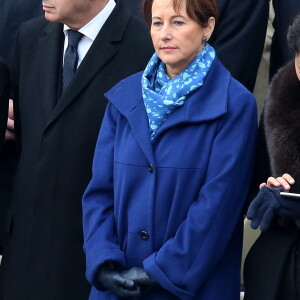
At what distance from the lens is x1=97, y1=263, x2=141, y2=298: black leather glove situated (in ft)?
13.7

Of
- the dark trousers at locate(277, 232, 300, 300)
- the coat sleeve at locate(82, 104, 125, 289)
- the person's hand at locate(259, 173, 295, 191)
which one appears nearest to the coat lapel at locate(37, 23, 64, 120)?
the coat sleeve at locate(82, 104, 125, 289)

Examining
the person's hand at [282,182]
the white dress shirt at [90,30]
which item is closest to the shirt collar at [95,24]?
the white dress shirt at [90,30]

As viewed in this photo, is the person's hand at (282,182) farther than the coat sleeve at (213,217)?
No

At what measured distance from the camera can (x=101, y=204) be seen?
4461 mm

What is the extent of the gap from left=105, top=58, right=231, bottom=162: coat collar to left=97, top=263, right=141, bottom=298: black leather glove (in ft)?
1.54

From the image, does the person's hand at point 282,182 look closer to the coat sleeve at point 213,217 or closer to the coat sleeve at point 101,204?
the coat sleeve at point 213,217

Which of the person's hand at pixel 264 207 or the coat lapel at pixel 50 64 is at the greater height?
the coat lapel at pixel 50 64

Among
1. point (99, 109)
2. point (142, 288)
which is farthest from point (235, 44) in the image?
point (142, 288)

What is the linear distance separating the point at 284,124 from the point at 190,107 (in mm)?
379

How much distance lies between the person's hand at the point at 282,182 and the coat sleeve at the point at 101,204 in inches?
26.7

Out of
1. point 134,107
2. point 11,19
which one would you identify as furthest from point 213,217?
point 11,19

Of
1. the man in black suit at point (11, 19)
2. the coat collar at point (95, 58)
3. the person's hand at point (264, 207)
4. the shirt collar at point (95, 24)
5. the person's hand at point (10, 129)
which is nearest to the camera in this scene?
the person's hand at point (264, 207)

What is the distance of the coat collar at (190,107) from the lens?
4.26 metres

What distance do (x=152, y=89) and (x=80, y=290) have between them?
1090 mm
